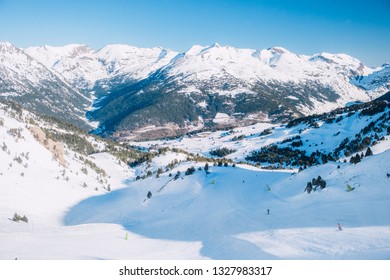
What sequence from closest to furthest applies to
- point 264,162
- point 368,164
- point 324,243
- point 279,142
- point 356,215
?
point 324,243 < point 356,215 < point 368,164 < point 264,162 < point 279,142

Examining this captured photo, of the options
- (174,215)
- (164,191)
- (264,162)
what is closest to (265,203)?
(174,215)

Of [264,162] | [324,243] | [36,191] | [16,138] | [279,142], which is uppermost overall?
[279,142]

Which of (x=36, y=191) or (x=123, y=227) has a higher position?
(x=36, y=191)

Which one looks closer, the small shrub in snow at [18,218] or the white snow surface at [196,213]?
the white snow surface at [196,213]

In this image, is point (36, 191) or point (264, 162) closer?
point (36, 191)

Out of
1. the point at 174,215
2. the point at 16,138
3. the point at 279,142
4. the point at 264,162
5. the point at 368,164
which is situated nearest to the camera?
the point at 368,164

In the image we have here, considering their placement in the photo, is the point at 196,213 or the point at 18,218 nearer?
the point at 18,218

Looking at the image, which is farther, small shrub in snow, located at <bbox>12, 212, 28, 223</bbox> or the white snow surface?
small shrub in snow, located at <bbox>12, 212, 28, 223</bbox>

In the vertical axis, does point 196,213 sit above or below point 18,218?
above
